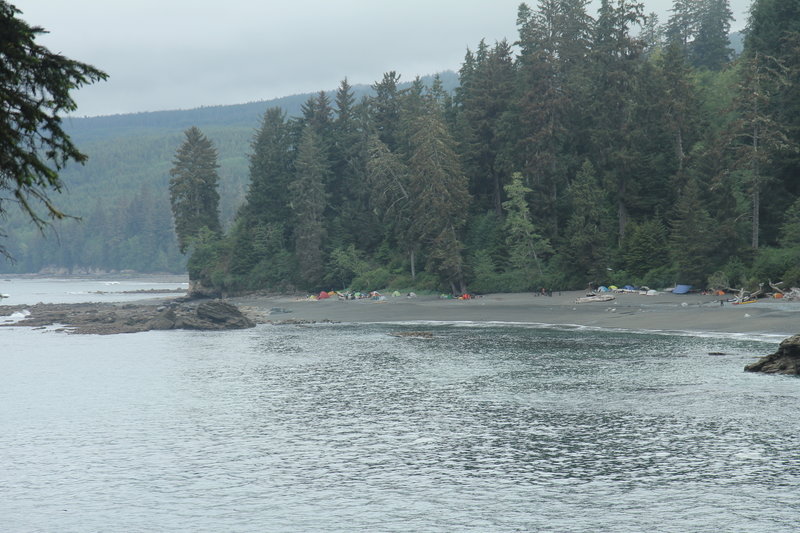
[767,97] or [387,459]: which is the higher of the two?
[767,97]

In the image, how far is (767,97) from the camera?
67375 millimetres

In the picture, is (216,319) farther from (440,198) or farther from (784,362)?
(784,362)

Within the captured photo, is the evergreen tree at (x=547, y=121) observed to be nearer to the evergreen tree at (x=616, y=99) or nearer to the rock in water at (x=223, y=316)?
the evergreen tree at (x=616, y=99)

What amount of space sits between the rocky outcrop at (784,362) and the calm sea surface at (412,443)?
6.84 ft

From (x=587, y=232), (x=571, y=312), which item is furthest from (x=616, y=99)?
(x=571, y=312)

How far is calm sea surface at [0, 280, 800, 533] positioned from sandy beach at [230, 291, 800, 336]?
8.05m

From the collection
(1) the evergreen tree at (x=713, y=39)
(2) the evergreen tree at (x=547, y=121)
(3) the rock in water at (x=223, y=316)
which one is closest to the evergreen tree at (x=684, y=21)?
(1) the evergreen tree at (x=713, y=39)

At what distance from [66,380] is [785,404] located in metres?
35.3

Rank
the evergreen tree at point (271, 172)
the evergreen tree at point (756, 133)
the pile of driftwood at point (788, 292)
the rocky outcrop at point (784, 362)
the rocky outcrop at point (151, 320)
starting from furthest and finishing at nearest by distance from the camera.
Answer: the evergreen tree at point (271, 172)
the rocky outcrop at point (151, 320)
the evergreen tree at point (756, 133)
the pile of driftwood at point (788, 292)
the rocky outcrop at point (784, 362)

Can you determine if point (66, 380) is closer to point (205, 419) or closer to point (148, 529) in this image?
point (205, 419)

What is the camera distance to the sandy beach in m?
53.6

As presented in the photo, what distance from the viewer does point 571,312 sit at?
6675cm

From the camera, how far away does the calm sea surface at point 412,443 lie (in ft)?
60.8

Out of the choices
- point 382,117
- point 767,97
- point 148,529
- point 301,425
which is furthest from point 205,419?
point 382,117
